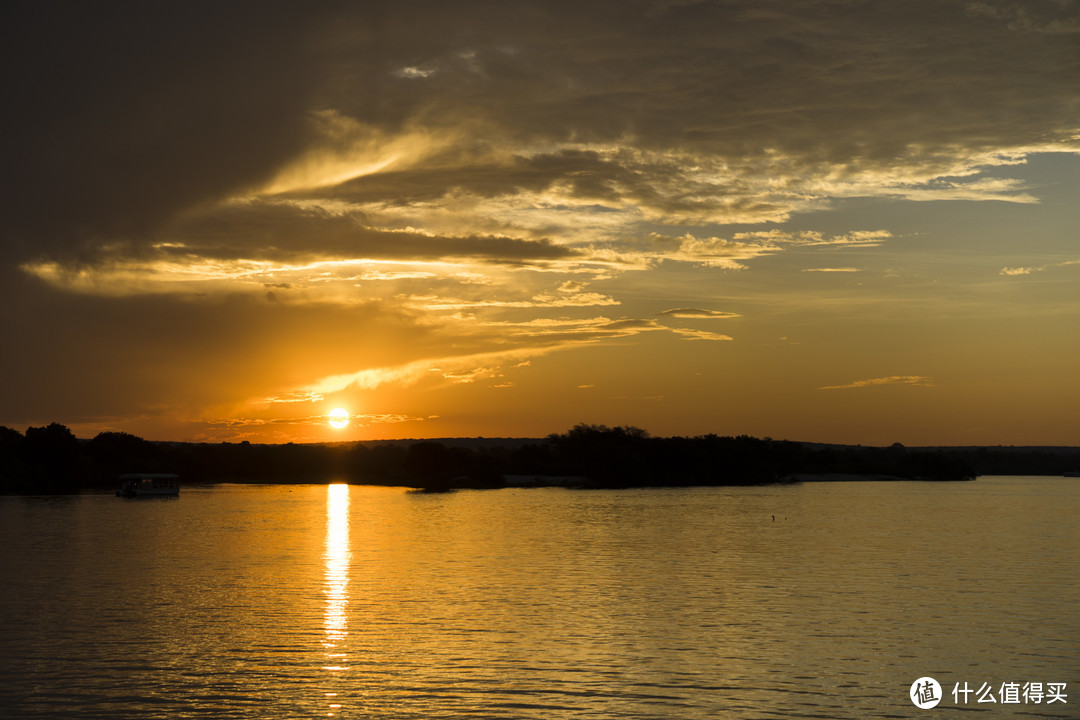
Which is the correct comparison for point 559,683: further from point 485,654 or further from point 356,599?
point 356,599

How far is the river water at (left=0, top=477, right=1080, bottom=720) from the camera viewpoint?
90.1ft

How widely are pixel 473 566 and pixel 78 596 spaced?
79.3 ft

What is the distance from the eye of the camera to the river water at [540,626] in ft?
90.1

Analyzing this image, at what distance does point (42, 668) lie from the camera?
31.4 m

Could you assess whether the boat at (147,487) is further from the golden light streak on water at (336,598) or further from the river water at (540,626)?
the river water at (540,626)

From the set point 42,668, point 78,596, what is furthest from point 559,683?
point 78,596

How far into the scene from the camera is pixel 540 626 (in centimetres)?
3862
